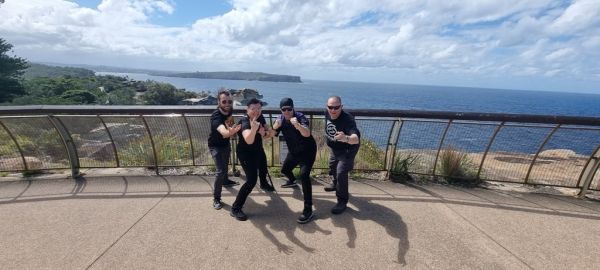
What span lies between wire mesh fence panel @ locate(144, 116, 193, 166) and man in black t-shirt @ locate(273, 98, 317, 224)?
2152mm

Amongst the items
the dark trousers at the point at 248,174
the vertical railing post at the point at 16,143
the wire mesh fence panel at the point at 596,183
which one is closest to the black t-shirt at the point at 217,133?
the dark trousers at the point at 248,174

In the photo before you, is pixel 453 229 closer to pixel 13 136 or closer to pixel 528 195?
pixel 528 195

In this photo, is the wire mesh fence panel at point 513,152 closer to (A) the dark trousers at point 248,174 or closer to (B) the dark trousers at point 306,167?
(B) the dark trousers at point 306,167

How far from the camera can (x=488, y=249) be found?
374 centimetres

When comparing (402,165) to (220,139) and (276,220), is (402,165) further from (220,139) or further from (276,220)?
(220,139)

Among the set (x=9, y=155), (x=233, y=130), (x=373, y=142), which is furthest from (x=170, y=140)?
(x=373, y=142)

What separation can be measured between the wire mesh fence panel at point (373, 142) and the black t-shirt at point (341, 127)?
117 centimetres

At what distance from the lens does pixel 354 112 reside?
17.9 feet

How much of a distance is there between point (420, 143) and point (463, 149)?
0.73m

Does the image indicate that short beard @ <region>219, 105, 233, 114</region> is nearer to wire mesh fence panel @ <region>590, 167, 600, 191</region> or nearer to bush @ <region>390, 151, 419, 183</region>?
bush @ <region>390, 151, 419, 183</region>

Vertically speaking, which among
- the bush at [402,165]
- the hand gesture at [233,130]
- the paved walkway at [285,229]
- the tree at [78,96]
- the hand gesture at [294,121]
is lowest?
the tree at [78,96]

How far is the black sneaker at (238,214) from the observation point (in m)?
4.28

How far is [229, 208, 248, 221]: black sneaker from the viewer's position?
4281 mm

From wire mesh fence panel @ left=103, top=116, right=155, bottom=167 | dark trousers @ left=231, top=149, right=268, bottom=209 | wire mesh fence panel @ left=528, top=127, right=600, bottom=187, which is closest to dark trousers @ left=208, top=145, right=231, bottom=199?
dark trousers @ left=231, top=149, right=268, bottom=209
